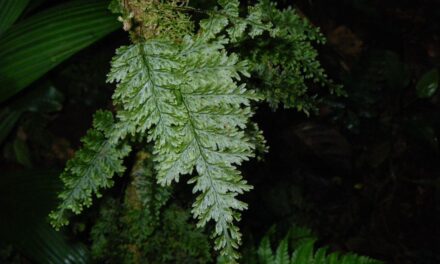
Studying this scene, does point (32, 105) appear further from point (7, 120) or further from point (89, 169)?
point (89, 169)

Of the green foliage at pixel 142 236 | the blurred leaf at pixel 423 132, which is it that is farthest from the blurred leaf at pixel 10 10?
the blurred leaf at pixel 423 132

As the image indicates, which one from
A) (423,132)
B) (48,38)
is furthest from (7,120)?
(423,132)

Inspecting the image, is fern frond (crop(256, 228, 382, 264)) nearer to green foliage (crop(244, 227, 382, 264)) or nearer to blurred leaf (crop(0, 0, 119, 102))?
green foliage (crop(244, 227, 382, 264))

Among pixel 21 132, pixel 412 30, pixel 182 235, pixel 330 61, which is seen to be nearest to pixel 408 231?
pixel 330 61

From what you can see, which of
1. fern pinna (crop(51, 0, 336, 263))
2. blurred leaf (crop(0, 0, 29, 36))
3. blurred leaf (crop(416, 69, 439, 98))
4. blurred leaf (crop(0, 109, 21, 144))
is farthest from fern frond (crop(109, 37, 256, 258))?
blurred leaf (crop(416, 69, 439, 98))

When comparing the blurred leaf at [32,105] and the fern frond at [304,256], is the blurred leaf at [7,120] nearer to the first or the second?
the blurred leaf at [32,105]

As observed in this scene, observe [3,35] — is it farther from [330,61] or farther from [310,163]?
[310,163]
